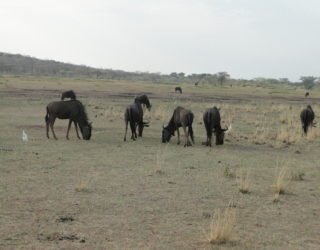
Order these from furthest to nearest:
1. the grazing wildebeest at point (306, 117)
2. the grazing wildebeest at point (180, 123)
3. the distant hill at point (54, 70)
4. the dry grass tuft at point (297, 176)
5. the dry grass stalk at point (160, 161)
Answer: the distant hill at point (54, 70), the grazing wildebeest at point (306, 117), the grazing wildebeest at point (180, 123), the dry grass stalk at point (160, 161), the dry grass tuft at point (297, 176)

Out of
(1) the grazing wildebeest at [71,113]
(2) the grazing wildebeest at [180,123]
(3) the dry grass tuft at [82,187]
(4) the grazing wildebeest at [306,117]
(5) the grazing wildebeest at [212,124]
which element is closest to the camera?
(3) the dry grass tuft at [82,187]

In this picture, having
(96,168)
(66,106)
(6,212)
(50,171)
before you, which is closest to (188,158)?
(96,168)

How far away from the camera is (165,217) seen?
965 centimetres

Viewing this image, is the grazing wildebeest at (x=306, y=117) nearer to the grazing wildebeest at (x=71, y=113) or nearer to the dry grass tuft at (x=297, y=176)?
the grazing wildebeest at (x=71, y=113)

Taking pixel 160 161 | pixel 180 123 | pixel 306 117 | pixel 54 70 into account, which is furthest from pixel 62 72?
pixel 160 161

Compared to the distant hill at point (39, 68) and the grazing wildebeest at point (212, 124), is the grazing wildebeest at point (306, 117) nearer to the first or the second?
the grazing wildebeest at point (212, 124)

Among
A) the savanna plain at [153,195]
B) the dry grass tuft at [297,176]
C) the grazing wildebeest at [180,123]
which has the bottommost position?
the savanna plain at [153,195]

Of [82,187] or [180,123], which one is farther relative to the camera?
[180,123]

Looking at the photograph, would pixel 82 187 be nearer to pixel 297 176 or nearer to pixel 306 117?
pixel 297 176

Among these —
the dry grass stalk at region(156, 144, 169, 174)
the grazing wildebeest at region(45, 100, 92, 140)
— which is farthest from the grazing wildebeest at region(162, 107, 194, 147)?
the grazing wildebeest at region(45, 100, 92, 140)

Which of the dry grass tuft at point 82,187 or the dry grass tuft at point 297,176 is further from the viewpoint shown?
the dry grass tuft at point 297,176

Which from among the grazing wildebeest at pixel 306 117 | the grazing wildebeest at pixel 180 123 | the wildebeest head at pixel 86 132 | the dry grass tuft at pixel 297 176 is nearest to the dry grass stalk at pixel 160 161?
the grazing wildebeest at pixel 180 123

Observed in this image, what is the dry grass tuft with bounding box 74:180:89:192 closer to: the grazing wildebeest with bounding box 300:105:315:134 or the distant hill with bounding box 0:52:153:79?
the grazing wildebeest with bounding box 300:105:315:134

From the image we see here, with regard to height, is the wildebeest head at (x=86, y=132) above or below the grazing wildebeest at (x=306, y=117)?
below
